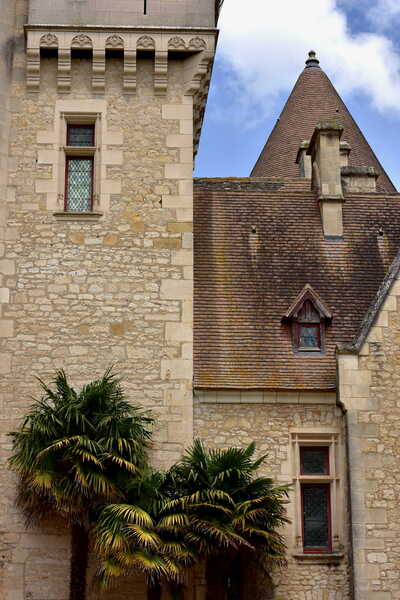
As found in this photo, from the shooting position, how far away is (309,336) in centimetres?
1709

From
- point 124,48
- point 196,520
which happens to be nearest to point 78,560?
point 196,520

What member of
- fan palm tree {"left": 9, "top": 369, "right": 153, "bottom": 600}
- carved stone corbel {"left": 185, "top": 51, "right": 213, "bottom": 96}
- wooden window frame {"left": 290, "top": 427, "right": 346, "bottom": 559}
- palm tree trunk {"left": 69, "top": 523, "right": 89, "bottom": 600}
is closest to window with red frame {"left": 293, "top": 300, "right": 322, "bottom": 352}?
wooden window frame {"left": 290, "top": 427, "right": 346, "bottom": 559}

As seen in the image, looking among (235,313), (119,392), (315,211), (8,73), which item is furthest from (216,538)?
(8,73)

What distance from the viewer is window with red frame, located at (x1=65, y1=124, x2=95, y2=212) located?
17422 mm

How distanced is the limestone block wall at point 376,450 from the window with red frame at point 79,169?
5112 millimetres

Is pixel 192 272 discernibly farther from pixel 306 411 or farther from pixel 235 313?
pixel 306 411

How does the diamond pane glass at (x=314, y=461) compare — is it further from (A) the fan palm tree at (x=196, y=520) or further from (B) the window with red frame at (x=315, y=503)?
(A) the fan palm tree at (x=196, y=520)

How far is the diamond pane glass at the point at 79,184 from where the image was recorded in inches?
685

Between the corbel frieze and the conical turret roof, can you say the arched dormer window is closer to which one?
the corbel frieze

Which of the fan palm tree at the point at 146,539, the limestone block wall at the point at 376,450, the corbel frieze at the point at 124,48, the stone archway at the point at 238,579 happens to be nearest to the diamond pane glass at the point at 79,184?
the corbel frieze at the point at 124,48

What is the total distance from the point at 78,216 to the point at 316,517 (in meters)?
6.16

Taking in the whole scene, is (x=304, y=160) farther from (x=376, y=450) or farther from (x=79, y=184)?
(x=376, y=450)

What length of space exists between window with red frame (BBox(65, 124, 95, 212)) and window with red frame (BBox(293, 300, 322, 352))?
3943mm

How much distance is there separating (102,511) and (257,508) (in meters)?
2.15
